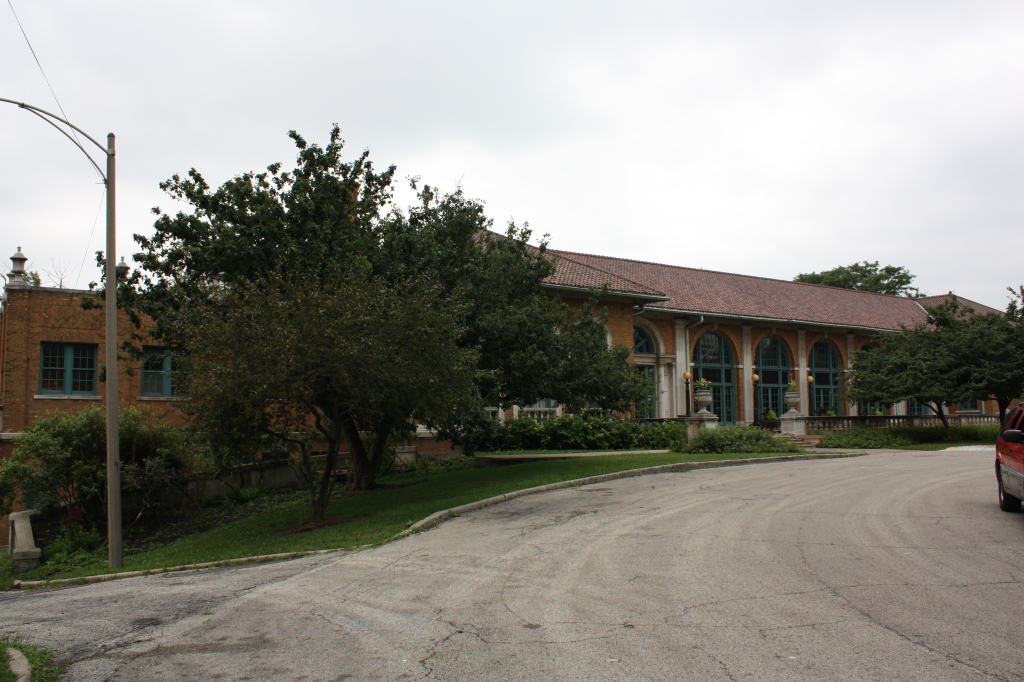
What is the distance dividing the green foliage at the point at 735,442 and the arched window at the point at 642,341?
1252 centimetres

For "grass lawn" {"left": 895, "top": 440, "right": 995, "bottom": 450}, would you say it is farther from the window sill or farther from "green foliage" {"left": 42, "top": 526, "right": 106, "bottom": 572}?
the window sill

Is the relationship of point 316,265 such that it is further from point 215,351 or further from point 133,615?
point 133,615

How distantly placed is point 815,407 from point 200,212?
3587 centimetres

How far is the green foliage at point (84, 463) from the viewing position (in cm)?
1880

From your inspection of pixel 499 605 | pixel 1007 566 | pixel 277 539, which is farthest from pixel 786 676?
pixel 277 539

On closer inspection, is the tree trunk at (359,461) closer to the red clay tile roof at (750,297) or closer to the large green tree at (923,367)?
the red clay tile roof at (750,297)

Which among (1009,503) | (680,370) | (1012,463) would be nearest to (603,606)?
(1012,463)

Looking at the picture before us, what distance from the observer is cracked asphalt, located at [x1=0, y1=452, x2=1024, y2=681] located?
18.0ft

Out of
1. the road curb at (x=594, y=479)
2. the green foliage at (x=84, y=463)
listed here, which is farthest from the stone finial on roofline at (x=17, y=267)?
the road curb at (x=594, y=479)

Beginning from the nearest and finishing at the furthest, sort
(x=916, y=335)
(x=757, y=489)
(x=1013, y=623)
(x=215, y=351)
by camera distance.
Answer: (x=1013, y=623)
(x=215, y=351)
(x=757, y=489)
(x=916, y=335)

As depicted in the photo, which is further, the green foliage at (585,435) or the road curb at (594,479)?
the green foliage at (585,435)

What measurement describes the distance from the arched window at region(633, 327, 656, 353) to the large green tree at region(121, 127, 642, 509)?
695 inches

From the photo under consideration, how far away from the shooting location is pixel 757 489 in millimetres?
15250

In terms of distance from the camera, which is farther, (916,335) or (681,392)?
(681,392)
